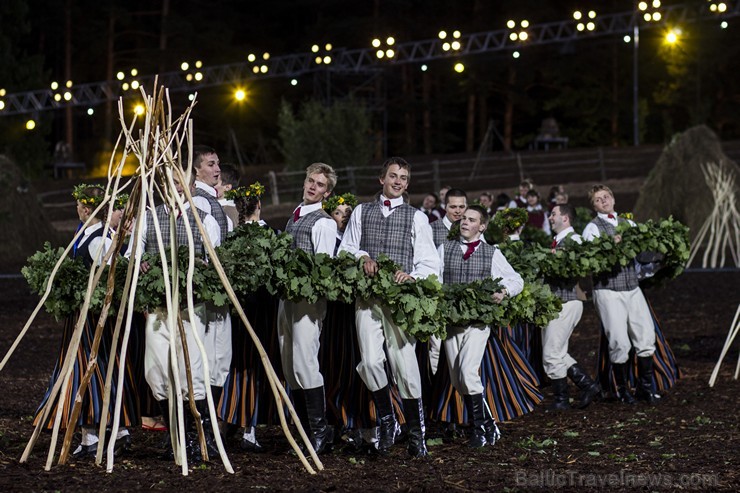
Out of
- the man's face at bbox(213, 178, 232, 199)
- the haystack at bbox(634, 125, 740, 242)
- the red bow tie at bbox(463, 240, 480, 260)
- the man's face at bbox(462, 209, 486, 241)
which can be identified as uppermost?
the haystack at bbox(634, 125, 740, 242)

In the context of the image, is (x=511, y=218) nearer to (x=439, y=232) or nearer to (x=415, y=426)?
(x=439, y=232)

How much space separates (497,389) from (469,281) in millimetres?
774

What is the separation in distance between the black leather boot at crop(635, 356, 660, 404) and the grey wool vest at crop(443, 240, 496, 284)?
2.24 m

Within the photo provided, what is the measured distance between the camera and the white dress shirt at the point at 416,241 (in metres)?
7.80

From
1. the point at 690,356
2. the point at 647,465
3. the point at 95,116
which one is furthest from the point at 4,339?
the point at 95,116

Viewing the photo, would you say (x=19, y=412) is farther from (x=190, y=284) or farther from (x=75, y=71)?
(x=75, y=71)

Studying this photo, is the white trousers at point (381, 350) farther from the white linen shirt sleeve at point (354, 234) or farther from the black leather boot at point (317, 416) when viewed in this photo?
the white linen shirt sleeve at point (354, 234)

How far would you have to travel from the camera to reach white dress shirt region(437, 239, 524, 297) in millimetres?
8211

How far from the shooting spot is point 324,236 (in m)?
7.87

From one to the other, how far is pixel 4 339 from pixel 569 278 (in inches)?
274

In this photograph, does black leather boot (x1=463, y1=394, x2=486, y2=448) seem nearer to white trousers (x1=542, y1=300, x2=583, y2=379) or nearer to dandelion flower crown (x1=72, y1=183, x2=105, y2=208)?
white trousers (x1=542, y1=300, x2=583, y2=379)

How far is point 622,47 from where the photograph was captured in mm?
46781

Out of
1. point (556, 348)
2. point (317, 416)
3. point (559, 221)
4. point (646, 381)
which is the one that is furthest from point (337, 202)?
point (646, 381)

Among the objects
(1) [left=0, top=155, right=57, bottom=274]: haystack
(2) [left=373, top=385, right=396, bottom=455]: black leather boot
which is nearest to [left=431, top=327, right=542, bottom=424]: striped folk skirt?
(2) [left=373, top=385, right=396, bottom=455]: black leather boot
